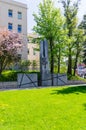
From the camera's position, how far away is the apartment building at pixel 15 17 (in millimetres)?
53812

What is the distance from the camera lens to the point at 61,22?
37.1m

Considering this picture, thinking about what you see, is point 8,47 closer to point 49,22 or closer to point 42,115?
point 49,22

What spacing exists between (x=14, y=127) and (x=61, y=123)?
1490 millimetres

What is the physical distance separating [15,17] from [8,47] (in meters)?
24.6

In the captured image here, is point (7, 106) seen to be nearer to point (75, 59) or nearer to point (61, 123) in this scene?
point (61, 123)

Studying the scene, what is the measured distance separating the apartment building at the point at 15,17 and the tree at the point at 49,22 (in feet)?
53.5

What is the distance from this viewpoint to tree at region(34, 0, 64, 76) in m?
35.8

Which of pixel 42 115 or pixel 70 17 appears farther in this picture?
pixel 70 17

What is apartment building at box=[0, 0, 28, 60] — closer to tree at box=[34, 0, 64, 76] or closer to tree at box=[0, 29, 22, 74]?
tree at box=[34, 0, 64, 76]

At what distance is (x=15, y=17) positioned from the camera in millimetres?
56156

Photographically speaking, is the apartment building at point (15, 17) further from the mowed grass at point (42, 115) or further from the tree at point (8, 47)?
the mowed grass at point (42, 115)

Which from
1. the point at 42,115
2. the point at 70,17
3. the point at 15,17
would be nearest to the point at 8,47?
the point at 70,17

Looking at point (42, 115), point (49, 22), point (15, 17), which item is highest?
point (15, 17)

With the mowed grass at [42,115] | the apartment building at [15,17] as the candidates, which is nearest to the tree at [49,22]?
the apartment building at [15,17]
